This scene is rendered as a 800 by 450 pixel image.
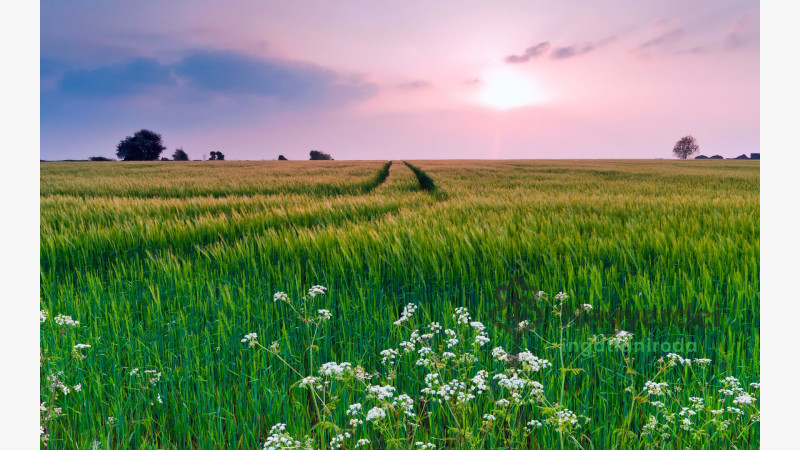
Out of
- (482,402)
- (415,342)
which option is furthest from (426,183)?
(482,402)

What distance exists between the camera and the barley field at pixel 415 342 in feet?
6.98

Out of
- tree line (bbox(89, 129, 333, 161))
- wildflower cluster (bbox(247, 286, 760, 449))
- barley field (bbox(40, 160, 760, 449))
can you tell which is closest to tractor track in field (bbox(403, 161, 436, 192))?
barley field (bbox(40, 160, 760, 449))

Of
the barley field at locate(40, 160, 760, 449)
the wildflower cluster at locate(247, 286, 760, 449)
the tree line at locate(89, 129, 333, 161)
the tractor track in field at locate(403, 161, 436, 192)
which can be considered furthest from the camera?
the tree line at locate(89, 129, 333, 161)

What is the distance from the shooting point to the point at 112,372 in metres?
2.75

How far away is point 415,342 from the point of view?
287 centimetres

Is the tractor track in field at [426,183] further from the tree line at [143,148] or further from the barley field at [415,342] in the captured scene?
the tree line at [143,148]

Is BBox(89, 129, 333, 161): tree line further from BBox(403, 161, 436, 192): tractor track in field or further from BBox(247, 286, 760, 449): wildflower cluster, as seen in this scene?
BBox(247, 286, 760, 449): wildflower cluster

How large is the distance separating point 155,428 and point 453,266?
2.81 meters

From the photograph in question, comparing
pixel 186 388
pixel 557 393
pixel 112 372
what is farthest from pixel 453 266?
pixel 112 372

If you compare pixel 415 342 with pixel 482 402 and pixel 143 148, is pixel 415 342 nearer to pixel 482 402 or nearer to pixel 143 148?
pixel 482 402

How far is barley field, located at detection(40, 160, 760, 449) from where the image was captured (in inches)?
83.7

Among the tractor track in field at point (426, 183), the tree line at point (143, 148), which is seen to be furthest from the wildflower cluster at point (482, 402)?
the tree line at point (143, 148)

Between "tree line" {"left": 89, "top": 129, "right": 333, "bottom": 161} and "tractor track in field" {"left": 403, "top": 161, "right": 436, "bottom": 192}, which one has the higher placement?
"tree line" {"left": 89, "top": 129, "right": 333, "bottom": 161}
